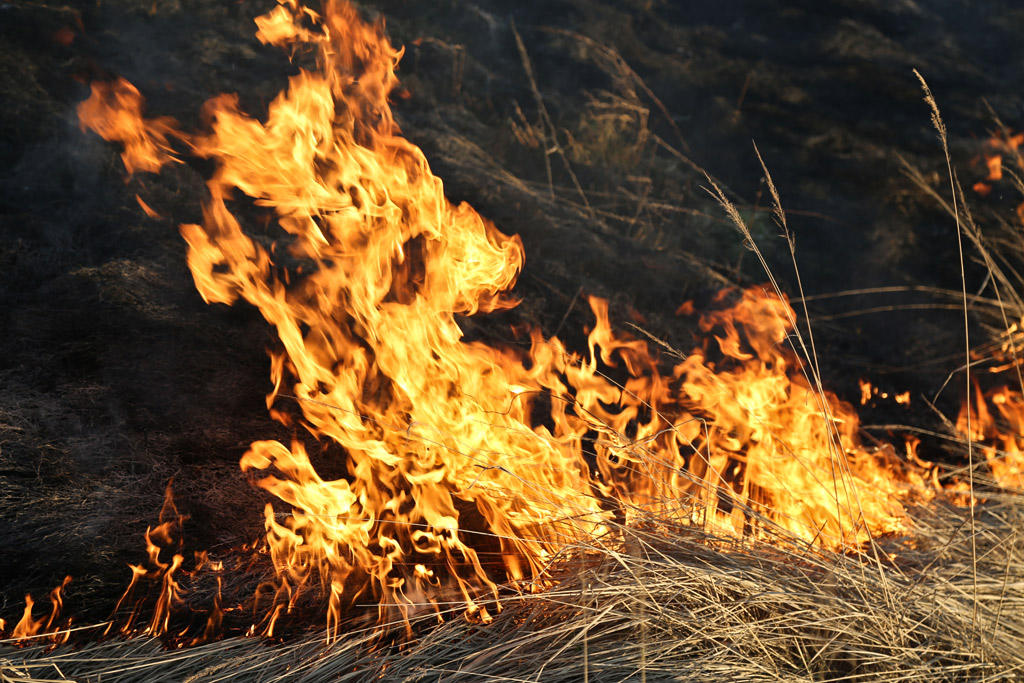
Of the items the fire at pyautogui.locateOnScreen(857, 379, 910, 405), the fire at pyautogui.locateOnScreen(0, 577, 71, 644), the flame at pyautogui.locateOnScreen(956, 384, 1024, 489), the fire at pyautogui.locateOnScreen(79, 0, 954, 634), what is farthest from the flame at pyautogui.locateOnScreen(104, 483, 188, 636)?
the flame at pyautogui.locateOnScreen(956, 384, 1024, 489)

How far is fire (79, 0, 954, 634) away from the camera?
221 cm

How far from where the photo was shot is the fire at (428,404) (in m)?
2.21

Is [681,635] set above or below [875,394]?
below

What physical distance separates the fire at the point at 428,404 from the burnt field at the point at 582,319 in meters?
0.03

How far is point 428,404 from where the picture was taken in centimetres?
251

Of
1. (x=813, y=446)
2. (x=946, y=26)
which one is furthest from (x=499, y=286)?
(x=946, y=26)

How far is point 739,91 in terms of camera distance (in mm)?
5664

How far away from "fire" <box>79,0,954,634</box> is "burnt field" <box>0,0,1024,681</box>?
0.11ft

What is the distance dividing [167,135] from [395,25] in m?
2.17

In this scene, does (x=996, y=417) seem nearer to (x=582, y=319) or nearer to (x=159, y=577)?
(x=582, y=319)

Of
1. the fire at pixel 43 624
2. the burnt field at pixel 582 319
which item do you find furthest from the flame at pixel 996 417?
the fire at pixel 43 624

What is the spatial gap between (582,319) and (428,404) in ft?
3.51

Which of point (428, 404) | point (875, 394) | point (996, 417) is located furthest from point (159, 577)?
point (996, 417)

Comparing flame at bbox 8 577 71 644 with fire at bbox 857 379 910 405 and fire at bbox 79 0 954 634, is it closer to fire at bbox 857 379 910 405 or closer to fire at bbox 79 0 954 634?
fire at bbox 79 0 954 634
